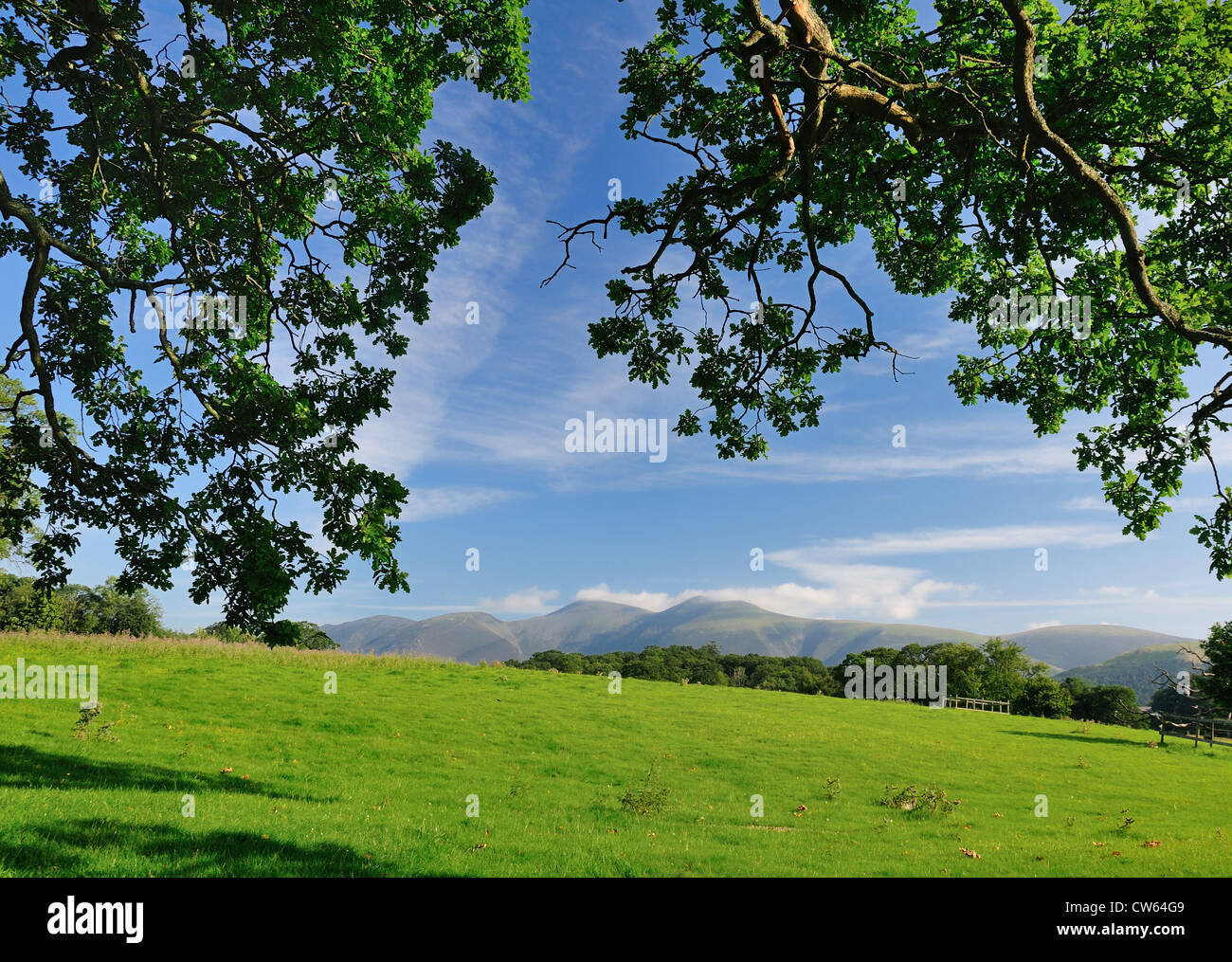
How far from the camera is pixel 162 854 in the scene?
29.2 feet

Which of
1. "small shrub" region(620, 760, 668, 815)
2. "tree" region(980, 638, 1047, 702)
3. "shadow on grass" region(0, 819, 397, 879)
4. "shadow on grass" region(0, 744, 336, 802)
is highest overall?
"shadow on grass" region(0, 819, 397, 879)

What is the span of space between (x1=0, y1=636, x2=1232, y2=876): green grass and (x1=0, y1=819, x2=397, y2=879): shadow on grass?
5 centimetres

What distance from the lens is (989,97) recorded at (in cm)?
1237

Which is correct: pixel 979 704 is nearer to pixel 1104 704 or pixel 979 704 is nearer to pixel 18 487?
pixel 1104 704

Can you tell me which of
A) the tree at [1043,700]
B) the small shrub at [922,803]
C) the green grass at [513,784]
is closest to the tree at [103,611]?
the green grass at [513,784]

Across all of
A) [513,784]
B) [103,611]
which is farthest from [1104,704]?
[103,611]

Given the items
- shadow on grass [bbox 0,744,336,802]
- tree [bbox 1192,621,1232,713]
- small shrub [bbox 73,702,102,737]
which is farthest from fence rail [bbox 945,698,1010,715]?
small shrub [bbox 73,702,102,737]

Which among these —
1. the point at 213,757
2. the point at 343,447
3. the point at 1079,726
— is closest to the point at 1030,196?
the point at 343,447

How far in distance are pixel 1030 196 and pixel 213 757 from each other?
24.9m

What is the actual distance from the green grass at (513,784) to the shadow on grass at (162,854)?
0.16ft

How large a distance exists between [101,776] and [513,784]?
32.6ft

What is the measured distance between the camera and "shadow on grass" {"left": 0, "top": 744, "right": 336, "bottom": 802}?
1330 cm

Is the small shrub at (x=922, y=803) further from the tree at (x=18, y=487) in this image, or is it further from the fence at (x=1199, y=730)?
the fence at (x=1199, y=730)

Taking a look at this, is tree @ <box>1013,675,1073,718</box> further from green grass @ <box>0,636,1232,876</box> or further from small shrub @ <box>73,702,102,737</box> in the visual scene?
small shrub @ <box>73,702,102,737</box>
